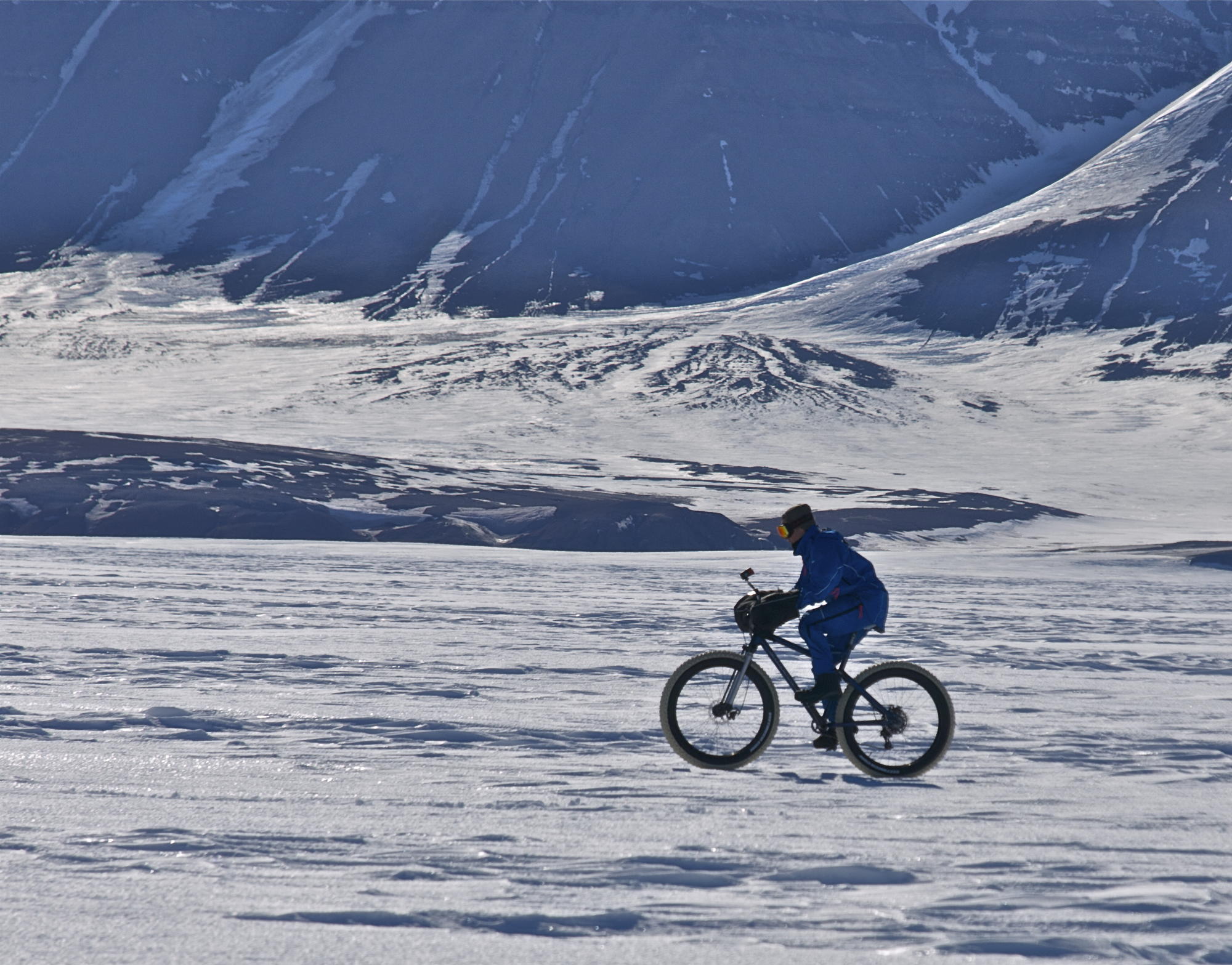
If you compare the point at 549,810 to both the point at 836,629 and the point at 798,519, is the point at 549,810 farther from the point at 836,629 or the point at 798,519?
the point at 798,519

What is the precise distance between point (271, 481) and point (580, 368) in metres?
57.8

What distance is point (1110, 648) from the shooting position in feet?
45.4

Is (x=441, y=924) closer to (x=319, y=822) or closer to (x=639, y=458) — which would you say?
(x=319, y=822)

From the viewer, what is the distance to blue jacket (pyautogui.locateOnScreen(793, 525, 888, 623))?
7.02 m

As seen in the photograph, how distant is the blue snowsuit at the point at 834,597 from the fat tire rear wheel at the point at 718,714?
370 mm

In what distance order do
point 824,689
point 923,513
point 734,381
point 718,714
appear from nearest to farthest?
point 824,689 < point 718,714 < point 923,513 < point 734,381

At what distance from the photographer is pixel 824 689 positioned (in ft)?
23.8

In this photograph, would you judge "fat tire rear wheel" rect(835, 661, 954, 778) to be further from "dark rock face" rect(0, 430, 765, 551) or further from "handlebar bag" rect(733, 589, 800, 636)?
"dark rock face" rect(0, 430, 765, 551)

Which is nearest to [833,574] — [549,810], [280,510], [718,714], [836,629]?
[836,629]

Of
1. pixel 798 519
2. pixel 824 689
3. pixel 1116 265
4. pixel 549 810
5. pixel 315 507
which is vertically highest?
pixel 1116 265

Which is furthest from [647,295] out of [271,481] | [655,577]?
[655,577]

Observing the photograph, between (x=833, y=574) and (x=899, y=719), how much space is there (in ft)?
3.15

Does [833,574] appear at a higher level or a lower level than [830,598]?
higher

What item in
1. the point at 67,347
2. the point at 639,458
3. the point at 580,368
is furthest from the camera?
the point at 67,347
